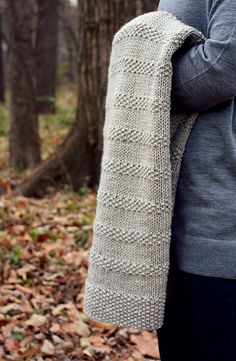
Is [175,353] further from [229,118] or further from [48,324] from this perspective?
[48,324]

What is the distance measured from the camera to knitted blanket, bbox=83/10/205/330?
6.44 ft

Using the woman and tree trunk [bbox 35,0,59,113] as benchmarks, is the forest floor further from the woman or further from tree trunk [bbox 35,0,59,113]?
tree trunk [bbox 35,0,59,113]

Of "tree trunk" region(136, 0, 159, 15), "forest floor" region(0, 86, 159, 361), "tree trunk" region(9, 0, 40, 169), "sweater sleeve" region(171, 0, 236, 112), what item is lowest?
"forest floor" region(0, 86, 159, 361)

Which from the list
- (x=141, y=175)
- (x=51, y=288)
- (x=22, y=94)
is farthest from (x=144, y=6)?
(x=22, y=94)

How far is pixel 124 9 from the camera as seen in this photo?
231 inches

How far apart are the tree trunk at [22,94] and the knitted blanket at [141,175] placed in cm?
794

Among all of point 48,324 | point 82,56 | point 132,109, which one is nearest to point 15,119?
point 82,56

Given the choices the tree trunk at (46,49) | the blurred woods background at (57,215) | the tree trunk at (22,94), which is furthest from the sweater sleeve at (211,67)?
the tree trunk at (46,49)

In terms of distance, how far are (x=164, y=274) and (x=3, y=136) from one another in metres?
13.2

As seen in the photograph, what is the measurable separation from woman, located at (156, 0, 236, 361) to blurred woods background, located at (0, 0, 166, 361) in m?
1.76

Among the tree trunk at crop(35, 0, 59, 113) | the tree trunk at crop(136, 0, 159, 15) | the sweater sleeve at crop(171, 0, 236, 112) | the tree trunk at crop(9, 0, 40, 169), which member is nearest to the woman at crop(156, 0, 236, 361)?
the sweater sleeve at crop(171, 0, 236, 112)

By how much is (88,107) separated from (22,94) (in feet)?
13.2

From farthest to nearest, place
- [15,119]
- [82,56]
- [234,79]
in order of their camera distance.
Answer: [15,119], [82,56], [234,79]

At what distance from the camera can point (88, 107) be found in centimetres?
645
